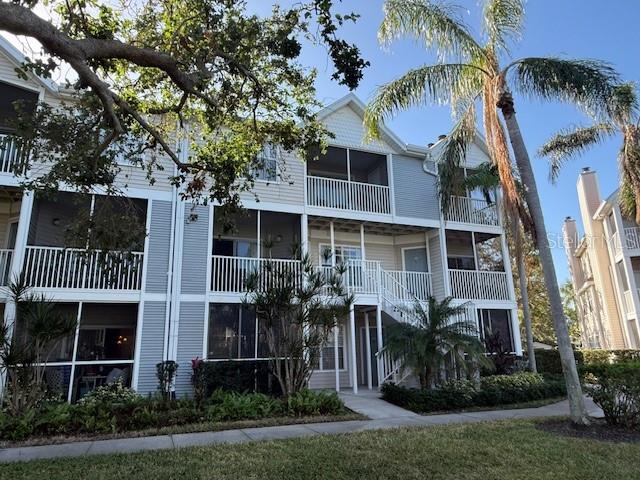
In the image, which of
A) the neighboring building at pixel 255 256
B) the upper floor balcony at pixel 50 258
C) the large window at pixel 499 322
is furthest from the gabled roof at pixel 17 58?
the large window at pixel 499 322

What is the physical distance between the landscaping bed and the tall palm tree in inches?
225

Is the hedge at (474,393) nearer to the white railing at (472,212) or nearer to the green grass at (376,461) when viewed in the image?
the green grass at (376,461)

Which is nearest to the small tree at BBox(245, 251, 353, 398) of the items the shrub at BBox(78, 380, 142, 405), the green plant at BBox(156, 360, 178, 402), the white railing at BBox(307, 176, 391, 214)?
the green plant at BBox(156, 360, 178, 402)

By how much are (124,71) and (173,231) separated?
16.4 ft

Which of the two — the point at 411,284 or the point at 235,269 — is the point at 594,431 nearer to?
the point at 411,284

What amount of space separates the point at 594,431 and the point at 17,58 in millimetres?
16979

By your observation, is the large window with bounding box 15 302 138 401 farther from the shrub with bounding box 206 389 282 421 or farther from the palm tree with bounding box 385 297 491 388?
the palm tree with bounding box 385 297 491 388

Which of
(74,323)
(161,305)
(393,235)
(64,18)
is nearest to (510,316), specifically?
(393,235)

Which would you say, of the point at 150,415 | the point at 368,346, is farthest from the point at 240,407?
the point at 368,346

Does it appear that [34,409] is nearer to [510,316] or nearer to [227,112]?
[227,112]

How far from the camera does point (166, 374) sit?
39.2 ft

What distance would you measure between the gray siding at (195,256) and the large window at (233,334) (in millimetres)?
859

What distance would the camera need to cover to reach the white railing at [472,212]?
57.4 feet

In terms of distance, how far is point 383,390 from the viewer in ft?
40.9
